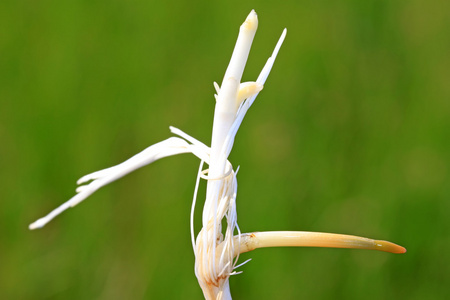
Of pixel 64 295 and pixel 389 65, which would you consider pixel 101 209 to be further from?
pixel 389 65

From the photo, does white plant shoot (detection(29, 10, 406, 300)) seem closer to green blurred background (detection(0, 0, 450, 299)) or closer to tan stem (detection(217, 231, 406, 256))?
tan stem (detection(217, 231, 406, 256))

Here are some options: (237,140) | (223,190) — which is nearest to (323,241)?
(223,190)

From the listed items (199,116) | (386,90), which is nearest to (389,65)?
(386,90)

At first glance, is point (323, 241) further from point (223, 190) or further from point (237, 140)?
point (237, 140)

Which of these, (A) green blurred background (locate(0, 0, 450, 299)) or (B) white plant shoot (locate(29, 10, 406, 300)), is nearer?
→ (B) white plant shoot (locate(29, 10, 406, 300))

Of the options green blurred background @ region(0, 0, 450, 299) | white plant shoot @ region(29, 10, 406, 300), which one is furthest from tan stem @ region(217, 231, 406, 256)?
green blurred background @ region(0, 0, 450, 299)

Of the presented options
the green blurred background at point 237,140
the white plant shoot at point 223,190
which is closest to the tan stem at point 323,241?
the white plant shoot at point 223,190

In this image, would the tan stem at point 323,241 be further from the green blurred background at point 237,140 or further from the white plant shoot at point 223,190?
the green blurred background at point 237,140
